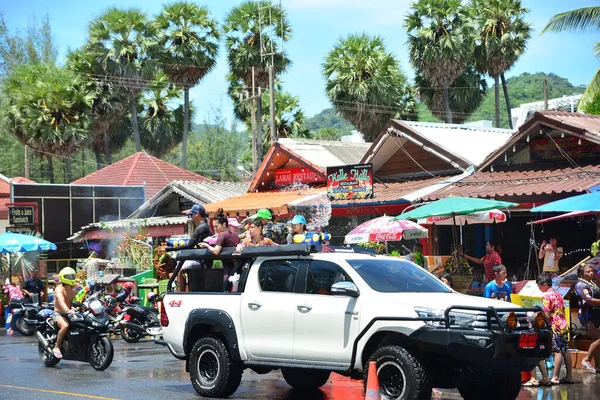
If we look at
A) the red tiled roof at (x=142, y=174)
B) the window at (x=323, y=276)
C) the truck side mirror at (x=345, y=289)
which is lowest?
the truck side mirror at (x=345, y=289)

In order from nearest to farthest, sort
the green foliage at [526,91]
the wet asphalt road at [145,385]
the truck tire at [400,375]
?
1. the truck tire at [400,375]
2. the wet asphalt road at [145,385]
3. the green foliage at [526,91]

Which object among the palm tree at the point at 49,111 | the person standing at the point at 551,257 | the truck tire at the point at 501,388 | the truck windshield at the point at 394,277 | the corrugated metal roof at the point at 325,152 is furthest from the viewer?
the palm tree at the point at 49,111

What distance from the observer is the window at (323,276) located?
10359 millimetres

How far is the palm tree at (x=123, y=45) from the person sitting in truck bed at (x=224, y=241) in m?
37.8

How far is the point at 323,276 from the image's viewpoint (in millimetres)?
10523

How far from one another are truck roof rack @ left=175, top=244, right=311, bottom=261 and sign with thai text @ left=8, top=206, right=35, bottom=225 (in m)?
20.1

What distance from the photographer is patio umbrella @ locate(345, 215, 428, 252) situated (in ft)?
63.2

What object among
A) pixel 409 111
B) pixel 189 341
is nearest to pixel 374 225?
pixel 189 341

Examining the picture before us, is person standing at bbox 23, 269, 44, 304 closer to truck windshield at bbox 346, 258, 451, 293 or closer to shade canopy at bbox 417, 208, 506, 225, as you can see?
shade canopy at bbox 417, 208, 506, 225

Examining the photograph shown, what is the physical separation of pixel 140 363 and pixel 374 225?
6388 mm

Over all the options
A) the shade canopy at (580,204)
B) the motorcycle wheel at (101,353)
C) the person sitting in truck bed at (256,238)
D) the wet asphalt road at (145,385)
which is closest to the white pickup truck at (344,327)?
the wet asphalt road at (145,385)

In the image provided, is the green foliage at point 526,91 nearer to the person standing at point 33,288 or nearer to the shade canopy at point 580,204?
the person standing at point 33,288

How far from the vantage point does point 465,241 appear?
24.7m

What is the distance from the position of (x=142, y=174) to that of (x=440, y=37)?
1597 centimetres
